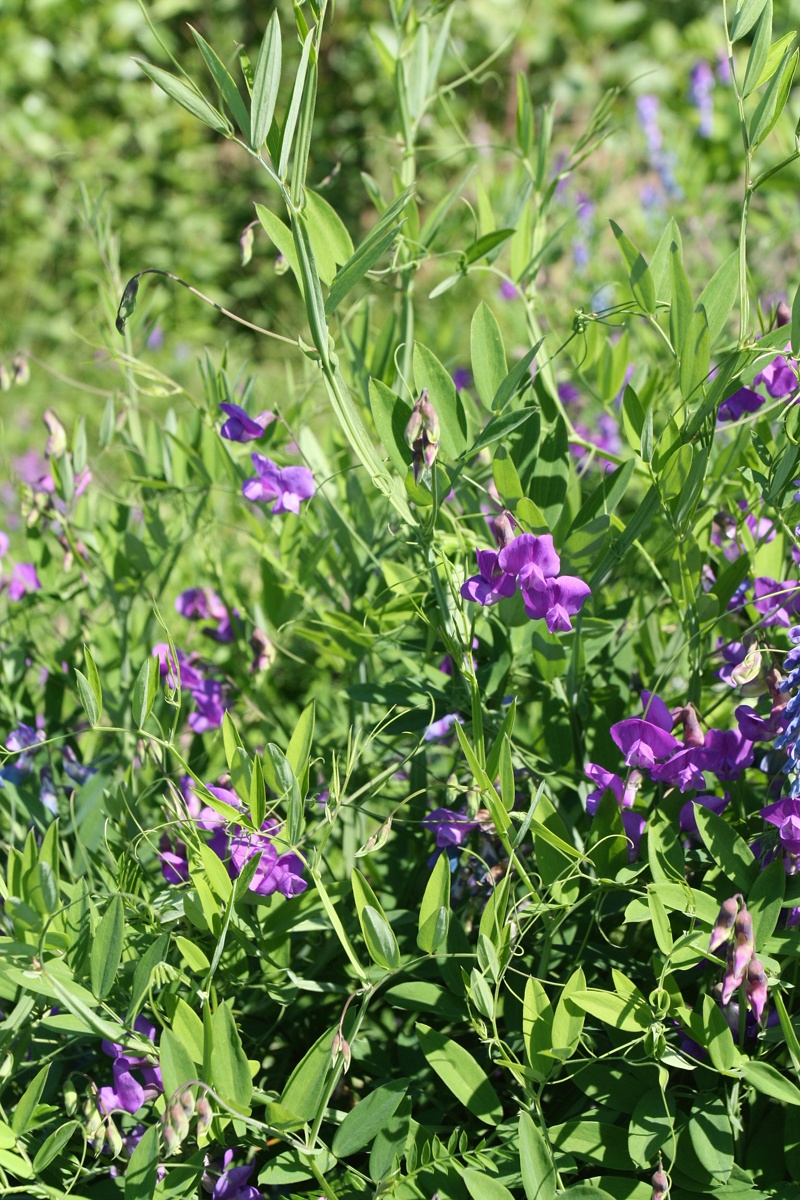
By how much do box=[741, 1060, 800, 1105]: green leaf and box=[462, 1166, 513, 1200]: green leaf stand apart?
0.23 m

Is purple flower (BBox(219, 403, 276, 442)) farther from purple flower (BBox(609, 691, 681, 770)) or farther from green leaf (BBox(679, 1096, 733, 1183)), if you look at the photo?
green leaf (BBox(679, 1096, 733, 1183))

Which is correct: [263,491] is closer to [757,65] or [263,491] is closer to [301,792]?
[301,792]

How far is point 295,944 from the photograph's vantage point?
1298 mm

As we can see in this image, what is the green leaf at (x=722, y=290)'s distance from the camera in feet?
3.66

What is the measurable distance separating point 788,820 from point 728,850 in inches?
3.5

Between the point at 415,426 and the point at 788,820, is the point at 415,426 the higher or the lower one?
the higher one

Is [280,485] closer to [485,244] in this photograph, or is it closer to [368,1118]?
[485,244]

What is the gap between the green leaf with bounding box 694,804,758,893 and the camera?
3.38ft

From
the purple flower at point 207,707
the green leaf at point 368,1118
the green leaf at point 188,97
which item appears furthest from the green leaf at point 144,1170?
the green leaf at point 188,97

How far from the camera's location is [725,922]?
2.93 feet

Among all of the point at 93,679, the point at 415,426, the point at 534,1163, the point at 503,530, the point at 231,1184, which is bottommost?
the point at 231,1184

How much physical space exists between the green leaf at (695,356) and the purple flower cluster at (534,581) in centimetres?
22

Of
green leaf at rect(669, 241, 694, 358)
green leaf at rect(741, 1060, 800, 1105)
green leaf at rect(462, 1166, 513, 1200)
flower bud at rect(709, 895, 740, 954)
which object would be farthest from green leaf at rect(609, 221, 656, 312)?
green leaf at rect(462, 1166, 513, 1200)

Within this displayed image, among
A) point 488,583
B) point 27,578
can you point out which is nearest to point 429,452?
point 488,583
